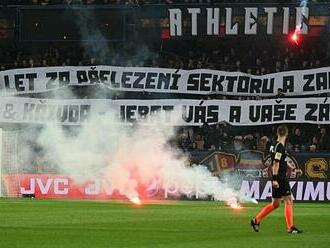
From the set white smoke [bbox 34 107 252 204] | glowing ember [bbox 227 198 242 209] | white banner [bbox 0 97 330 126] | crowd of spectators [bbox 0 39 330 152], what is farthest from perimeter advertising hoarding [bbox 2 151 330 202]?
glowing ember [bbox 227 198 242 209]

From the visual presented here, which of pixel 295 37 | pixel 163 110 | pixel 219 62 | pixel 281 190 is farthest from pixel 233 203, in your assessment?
pixel 281 190

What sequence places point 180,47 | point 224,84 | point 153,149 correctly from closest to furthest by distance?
point 153,149 → point 224,84 → point 180,47

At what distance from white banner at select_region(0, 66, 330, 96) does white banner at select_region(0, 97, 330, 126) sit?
0.78 metres

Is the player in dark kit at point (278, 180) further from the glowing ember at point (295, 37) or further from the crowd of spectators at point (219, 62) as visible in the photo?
the glowing ember at point (295, 37)

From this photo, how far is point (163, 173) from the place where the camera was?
36.9 m

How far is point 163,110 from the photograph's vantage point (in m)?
38.0

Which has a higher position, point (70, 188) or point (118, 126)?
point (118, 126)

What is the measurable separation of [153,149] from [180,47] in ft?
23.4

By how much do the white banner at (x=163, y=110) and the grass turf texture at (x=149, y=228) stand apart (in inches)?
370

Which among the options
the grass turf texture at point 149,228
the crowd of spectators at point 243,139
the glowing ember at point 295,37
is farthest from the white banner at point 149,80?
the grass turf texture at point 149,228

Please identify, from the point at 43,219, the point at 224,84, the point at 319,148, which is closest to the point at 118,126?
the point at 224,84

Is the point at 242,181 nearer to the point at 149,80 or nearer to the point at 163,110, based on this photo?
the point at 163,110

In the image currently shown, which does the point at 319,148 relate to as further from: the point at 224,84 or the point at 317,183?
the point at 224,84

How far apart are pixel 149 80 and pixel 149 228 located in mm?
18810
